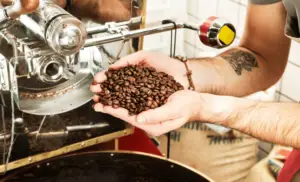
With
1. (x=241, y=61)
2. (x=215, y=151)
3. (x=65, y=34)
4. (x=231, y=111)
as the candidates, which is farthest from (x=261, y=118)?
(x=215, y=151)

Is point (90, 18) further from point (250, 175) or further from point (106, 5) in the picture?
point (250, 175)

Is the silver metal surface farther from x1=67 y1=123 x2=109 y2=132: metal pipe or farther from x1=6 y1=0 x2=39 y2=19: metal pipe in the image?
x1=6 y1=0 x2=39 y2=19: metal pipe

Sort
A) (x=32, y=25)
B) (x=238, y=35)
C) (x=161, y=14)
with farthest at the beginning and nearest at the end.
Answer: (x=161, y=14), (x=238, y=35), (x=32, y=25)

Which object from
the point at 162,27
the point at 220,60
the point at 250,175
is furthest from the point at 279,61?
the point at 250,175

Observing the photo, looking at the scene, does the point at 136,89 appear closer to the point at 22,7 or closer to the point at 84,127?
the point at 84,127

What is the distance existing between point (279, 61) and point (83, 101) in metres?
0.65

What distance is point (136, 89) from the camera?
1094 millimetres

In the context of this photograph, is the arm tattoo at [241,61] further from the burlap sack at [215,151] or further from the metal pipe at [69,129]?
the burlap sack at [215,151]

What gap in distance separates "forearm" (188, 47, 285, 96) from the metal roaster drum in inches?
10.4

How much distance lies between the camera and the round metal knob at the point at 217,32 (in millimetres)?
1064

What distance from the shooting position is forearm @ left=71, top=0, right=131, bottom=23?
1116 millimetres

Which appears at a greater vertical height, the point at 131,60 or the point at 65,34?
the point at 65,34

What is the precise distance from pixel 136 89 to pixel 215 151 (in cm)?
93

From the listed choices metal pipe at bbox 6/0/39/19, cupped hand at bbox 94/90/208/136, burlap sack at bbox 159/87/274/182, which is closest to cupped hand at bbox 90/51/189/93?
cupped hand at bbox 94/90/208/136
